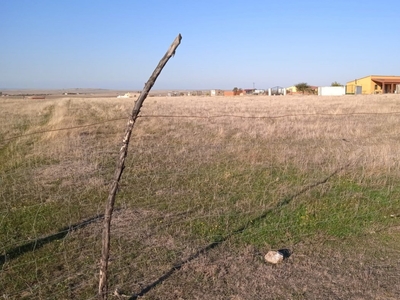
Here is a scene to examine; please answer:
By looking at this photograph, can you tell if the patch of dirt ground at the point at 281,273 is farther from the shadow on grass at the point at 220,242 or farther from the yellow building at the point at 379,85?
the yellow building at the point at 379,85

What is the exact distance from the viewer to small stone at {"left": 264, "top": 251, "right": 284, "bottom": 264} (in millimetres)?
4438

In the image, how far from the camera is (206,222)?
566 cm

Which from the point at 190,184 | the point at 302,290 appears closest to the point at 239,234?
the point at 302,290

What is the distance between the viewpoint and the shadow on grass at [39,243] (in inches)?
185

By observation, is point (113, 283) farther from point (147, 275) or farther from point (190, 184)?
point (190, 184)

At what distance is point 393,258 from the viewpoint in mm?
4594

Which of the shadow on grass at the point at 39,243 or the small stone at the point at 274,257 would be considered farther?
the shadow on grass at the point at 39,243

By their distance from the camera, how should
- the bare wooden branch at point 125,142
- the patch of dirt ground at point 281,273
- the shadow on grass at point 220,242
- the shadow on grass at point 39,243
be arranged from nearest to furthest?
the bare wooden branch at point 125,142, the patch of dirt ground at point 281,273, the shadow on grass at point 220,242, the shadow on grass at point 39,243

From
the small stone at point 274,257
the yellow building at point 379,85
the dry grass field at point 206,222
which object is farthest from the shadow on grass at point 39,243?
the yellow building at point 379,85

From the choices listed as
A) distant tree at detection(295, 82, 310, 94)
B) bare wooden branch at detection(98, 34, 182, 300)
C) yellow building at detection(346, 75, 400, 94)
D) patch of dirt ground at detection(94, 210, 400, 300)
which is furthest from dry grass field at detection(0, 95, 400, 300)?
distant tree at detection(295, 82, 310, 94)

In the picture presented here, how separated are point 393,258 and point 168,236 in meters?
2.92

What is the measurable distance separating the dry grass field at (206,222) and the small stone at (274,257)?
0.37 ft

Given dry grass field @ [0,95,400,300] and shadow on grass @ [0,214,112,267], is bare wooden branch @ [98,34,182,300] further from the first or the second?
shadow on grass @ [0,214,112,267]

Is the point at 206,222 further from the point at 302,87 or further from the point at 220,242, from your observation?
the point at 302,87
